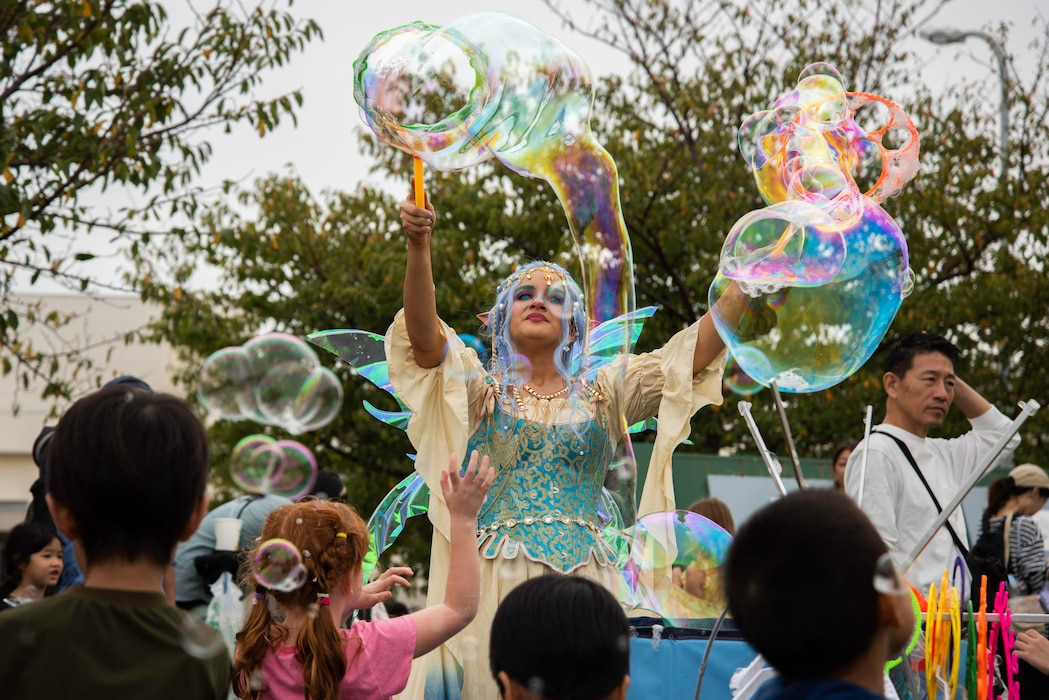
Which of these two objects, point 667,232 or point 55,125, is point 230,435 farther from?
point 55,125

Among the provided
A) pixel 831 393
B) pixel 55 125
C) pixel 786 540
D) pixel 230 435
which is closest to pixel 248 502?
pixel 55 125

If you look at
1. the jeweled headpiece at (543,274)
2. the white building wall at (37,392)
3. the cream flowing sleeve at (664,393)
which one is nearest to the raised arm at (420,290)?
the jeweled headpiece at (543,274)

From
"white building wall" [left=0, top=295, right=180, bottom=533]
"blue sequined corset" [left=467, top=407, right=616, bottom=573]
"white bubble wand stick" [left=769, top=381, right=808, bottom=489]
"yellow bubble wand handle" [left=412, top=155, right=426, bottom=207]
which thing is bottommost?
"white building wall" [left=0, top=295, right=180, bottom=533]

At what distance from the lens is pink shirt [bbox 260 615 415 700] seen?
3199mm

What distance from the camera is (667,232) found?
12352 mm

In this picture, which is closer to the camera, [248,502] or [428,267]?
[428,267]

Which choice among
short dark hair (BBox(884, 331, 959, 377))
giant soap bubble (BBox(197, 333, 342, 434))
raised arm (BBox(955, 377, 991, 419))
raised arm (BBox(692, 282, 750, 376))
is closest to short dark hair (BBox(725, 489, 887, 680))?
raised arm (BBox(692, 282, 750, 376))

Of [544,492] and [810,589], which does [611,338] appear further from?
[810,589]

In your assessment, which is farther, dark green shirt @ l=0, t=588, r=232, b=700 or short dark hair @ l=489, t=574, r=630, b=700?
short dark hair @ l=489, t=574, r=630, b=700

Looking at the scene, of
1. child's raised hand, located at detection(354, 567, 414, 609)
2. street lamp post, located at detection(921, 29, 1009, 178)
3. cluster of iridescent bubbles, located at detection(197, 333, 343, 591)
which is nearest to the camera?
child's raised hand, located at detection(354, 567, 414, 609)

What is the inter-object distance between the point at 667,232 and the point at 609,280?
792 cm

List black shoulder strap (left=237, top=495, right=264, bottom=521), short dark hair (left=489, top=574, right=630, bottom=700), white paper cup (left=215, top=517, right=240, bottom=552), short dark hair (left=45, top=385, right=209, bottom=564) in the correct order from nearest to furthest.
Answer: short dark hair (left=45, top=385, right=209, bottom=564) < short dark hair (left=489, top=574, right=630, bottom=700) < white paper cup (left=215, top=517, right=240, bottom=552) < black shoulder strap (left=237, top=495, right=264, bottom=521)

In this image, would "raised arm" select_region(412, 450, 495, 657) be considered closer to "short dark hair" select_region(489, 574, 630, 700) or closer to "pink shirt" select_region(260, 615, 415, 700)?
"pink shirt" select_region(260, 615, 415, 700)

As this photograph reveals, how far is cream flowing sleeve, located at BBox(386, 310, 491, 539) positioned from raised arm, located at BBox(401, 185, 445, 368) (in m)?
0.05
